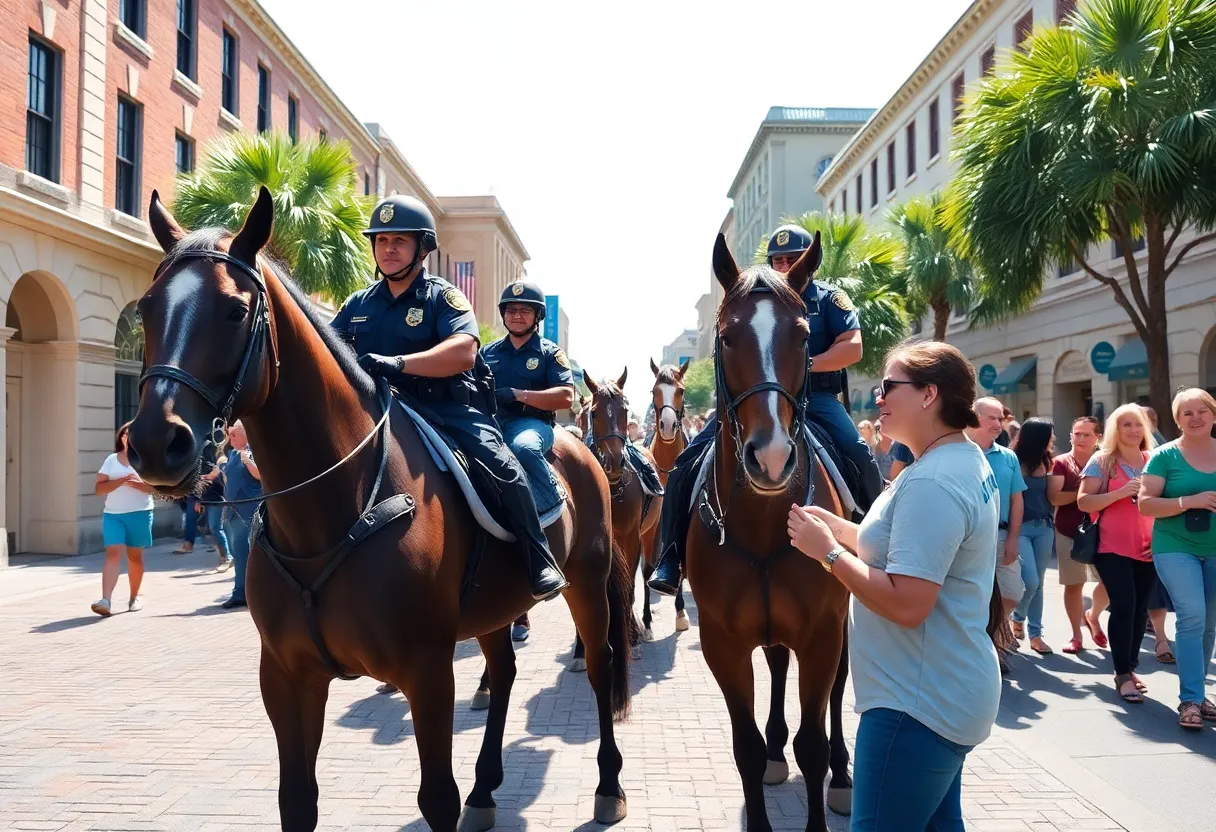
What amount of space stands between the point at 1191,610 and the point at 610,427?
5122 millimetres

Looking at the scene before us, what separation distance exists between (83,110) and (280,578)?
1737 cm

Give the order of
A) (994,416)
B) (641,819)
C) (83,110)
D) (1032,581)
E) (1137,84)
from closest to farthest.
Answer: (641,819), (994,416), (1032,581), (1137,84), (83,110)

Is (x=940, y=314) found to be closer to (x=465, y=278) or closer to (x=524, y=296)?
(x=524, y=296)

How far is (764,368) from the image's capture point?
3412 mm

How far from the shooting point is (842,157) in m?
47.9

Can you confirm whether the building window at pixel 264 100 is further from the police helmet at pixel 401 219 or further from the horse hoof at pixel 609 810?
the horse hoof at pixel 609 810

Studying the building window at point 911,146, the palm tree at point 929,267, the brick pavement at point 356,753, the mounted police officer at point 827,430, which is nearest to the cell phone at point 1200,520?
the brick pavement at point 356,753

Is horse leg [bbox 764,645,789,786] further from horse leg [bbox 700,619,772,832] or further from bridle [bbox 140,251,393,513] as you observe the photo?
bridle [bbox 140,251,393,513]

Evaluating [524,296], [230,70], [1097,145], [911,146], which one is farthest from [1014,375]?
[524,296]

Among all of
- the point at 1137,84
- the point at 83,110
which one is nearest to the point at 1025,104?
the point at 1137,84

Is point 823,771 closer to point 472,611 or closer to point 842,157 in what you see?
point 472,611

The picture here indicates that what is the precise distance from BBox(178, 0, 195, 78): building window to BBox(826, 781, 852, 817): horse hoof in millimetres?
23040

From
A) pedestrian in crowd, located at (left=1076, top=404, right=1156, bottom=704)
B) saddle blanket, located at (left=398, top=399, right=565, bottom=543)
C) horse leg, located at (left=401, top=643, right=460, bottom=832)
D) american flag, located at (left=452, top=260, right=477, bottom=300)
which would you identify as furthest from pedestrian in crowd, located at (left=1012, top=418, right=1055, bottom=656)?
american flag, located at (left=452, top=260, right=477, bottom=300)

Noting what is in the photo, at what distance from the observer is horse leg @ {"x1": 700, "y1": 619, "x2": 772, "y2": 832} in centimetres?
384
